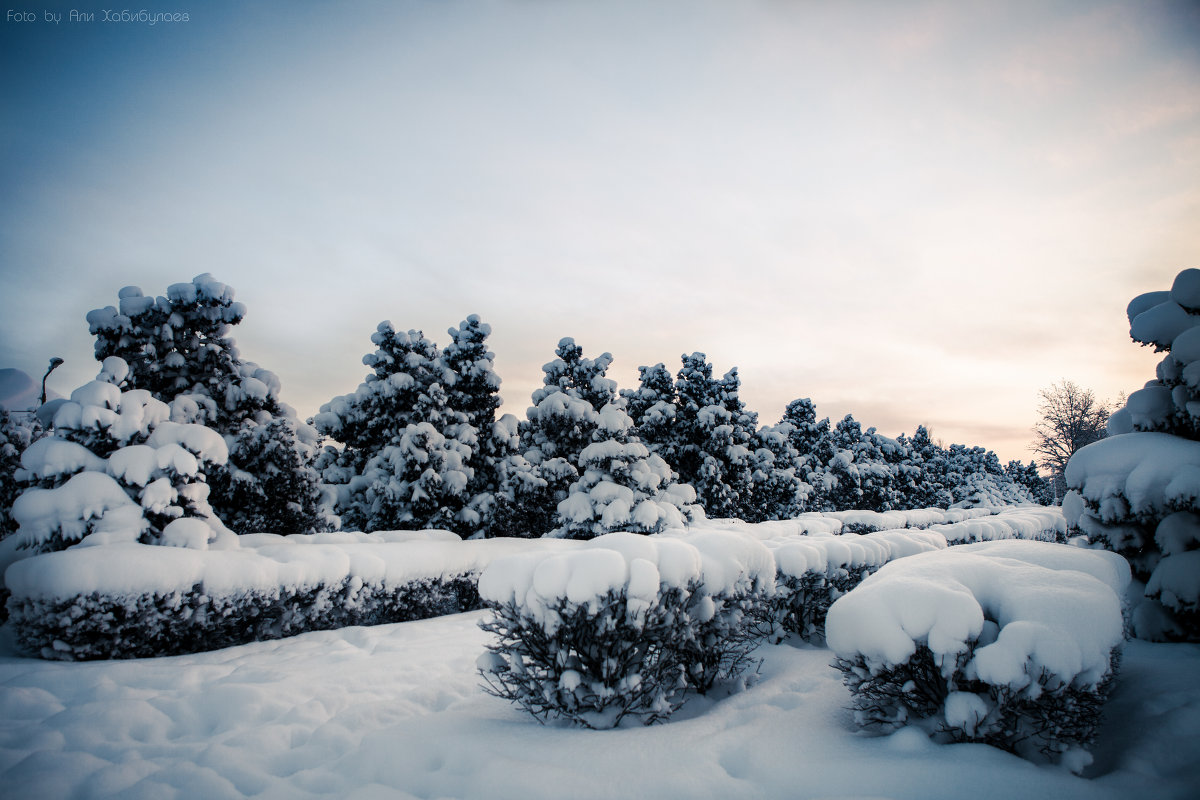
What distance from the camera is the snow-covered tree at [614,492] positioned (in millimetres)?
14109

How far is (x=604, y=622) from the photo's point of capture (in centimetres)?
349

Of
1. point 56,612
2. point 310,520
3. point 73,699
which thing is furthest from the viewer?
point 310,520

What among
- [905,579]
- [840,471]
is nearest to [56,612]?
[905,579]

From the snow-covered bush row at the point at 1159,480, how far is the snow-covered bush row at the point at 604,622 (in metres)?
4.52

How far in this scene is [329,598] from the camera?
758cm

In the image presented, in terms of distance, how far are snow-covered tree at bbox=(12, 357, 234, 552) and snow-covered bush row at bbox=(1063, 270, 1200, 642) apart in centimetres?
1144

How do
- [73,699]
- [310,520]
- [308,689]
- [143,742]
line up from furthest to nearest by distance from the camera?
[310,520] → [308,689] → [73,699] → [143,742]

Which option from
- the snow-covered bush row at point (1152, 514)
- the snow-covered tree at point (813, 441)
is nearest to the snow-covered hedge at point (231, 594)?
the snow-covered bush row at point (1152, 514)

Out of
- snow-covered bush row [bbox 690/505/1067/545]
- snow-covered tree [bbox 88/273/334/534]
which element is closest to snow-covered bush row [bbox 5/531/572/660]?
snow-covered tree [bbox 88/273/334/534]

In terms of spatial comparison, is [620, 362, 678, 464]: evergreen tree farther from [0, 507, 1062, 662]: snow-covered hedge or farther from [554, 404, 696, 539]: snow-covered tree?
[0, 507, 1062, 662]: snow-covered hedge

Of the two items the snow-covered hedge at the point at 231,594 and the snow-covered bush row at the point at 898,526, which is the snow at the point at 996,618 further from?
the snow-covered bush row at the point at 898,526

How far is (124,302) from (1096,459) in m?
18.2

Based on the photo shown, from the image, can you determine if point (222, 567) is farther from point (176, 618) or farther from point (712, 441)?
point (712, 441)

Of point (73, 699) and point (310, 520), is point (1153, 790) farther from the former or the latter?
point (310, 520)
